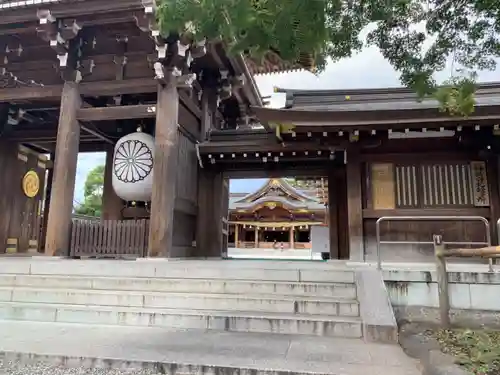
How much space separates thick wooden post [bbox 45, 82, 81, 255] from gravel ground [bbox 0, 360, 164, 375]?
4.33 m

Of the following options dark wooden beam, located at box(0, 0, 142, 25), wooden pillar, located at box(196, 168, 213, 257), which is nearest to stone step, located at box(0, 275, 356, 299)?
wooden pillar, located at box(196, 168, 213, 257)

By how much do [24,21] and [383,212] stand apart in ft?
26.7

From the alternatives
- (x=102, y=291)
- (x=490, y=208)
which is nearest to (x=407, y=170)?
(x=490, y=208)

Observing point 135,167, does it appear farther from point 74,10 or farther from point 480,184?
point 480,184

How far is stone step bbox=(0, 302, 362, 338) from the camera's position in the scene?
12.5 feet

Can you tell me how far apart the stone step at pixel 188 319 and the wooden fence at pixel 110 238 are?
2.79 metres

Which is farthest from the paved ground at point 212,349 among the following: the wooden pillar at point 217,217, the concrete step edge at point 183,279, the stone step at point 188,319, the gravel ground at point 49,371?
the wooden pillar at point 217,217

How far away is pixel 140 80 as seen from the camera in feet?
24.9

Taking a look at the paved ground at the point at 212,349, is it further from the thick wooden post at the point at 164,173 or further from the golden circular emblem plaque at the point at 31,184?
the golden circular emblem plaque at the point at 31,184

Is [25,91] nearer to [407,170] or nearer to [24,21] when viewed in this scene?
[24,21]

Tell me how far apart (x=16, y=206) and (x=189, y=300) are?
7952mm

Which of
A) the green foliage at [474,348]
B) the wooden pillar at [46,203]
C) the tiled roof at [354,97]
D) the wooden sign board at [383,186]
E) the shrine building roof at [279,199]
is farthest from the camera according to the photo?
the shrine building roof at [279,199]

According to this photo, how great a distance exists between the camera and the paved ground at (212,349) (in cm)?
286

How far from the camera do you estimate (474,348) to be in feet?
10.3
